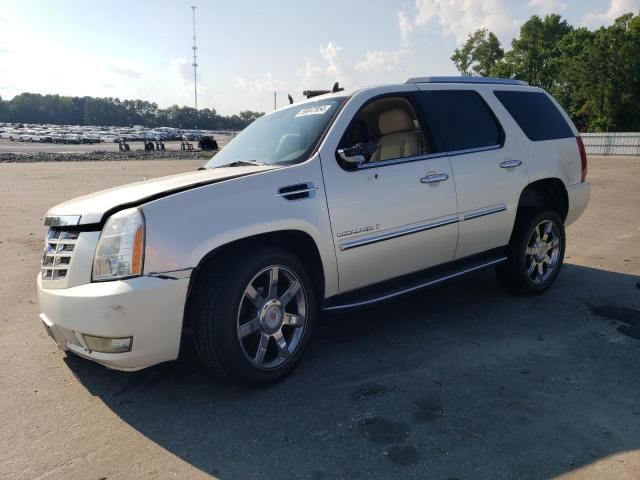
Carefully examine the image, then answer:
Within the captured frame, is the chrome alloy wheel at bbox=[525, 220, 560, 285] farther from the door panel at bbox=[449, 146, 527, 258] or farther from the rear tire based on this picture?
the door panel at bbox=[449, 146, 527, 258]

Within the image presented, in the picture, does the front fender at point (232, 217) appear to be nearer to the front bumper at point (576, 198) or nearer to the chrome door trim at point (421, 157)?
the chrome door trim at point (421, 157)

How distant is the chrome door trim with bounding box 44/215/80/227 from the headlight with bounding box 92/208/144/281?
269 mm

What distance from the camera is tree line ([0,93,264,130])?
16388 cm

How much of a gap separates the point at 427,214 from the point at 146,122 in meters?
186

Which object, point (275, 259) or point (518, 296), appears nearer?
point (275, 259)

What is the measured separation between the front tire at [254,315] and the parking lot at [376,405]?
20 centimetres

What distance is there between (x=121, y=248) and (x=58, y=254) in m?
0.58

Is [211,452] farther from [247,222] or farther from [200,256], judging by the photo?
[247,222]

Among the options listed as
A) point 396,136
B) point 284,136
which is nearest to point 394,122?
point 396,136

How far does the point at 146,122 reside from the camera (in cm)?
17438

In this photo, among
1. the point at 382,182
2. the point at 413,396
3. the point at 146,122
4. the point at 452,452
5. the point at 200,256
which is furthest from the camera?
the point at 146,122

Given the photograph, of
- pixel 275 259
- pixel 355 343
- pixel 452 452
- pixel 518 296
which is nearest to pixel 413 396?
pixel 452 452

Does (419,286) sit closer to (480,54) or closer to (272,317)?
(272,317)

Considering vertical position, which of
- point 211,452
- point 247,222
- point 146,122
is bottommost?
point 211,452
